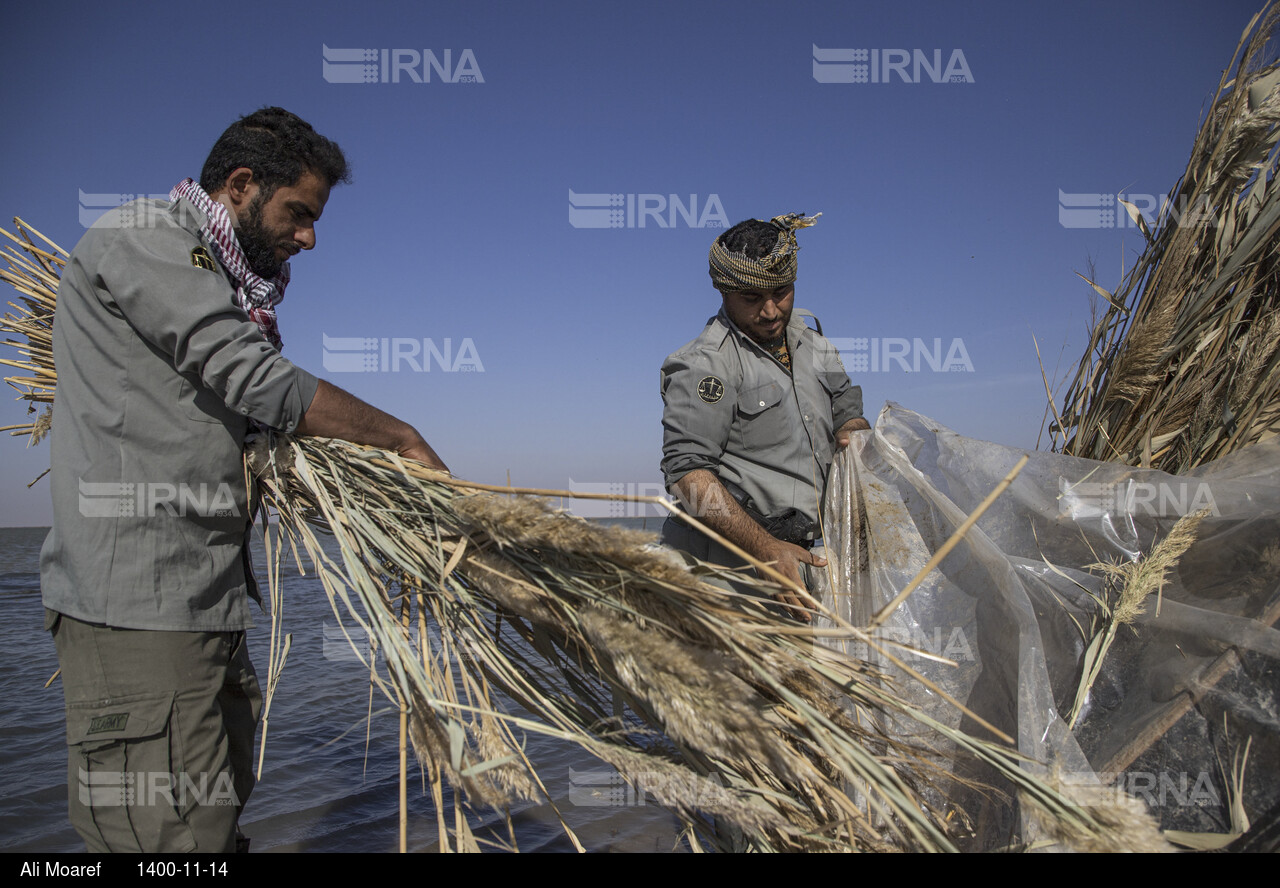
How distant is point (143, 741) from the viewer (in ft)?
5.23

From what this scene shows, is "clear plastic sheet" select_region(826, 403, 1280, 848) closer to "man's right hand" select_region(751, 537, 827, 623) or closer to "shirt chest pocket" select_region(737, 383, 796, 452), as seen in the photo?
"man's right hand" select_region(751, 537, 827, 623)

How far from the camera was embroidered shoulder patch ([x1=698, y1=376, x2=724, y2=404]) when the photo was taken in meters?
2.44

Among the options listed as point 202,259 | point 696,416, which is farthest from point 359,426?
point 696,416

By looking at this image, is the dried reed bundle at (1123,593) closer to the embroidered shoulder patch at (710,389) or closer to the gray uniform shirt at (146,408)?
the embroidered shoulder patch at (710,389)

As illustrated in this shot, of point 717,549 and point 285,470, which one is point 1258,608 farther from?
point 285,470

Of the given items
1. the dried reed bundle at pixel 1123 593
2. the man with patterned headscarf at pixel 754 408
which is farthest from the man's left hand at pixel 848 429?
the dried reed bundle at pixel 1123 593

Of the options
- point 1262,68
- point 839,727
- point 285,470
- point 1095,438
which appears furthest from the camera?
point 1095,438

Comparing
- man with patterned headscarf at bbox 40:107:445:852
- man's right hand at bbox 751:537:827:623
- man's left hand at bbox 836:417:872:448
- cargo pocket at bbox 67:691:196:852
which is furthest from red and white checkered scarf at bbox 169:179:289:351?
man's left hand at bbox 836:417:872:448

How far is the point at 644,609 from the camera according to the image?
138 centimetres

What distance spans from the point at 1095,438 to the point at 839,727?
143 centimetres

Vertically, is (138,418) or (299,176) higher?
(299,176)

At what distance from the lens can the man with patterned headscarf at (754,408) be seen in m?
2.43

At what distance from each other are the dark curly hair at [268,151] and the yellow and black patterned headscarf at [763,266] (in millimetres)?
1285
